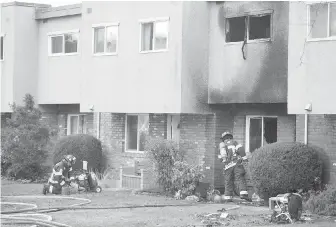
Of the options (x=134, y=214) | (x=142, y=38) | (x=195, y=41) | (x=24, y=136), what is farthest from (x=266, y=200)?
(x=24, y=136)

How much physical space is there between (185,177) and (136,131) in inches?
246

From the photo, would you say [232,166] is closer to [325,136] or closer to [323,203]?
[325,136]

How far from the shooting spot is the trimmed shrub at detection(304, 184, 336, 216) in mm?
17859

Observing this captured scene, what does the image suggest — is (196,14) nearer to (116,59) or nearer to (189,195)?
(116,59)

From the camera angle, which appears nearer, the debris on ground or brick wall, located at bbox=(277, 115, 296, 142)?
the debris on ground

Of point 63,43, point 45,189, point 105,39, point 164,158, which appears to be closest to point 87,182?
point 45,189

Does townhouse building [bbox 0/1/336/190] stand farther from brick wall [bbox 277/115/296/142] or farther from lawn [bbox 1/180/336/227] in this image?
lawn [bbox 1/180/336/227]

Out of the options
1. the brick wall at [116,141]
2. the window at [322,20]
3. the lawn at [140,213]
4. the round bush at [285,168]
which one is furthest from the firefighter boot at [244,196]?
the brick wall at [116,141]

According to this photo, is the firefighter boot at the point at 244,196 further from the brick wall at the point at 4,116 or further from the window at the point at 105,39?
the brick wall at the point at 4,116

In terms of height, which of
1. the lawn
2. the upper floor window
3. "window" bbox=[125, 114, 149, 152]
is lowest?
the lawn

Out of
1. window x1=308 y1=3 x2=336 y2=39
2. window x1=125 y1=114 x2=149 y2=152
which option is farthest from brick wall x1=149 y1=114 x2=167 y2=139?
window x1=308 y1=3 x2=336 y2=39

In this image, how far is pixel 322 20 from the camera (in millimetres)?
19938

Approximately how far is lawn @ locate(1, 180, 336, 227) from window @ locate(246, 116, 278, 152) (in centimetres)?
362

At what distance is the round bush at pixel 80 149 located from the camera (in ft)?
88.6
